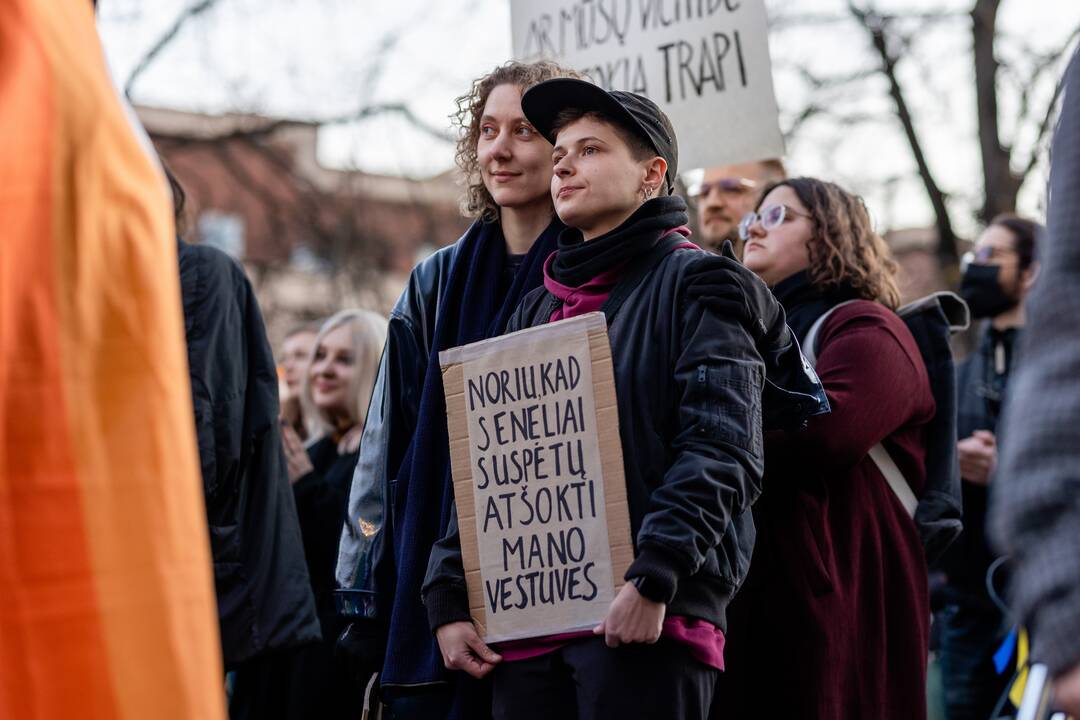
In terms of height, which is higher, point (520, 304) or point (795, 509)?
point (520, 304)

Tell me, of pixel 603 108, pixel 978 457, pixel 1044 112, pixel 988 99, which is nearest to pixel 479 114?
pixel 603 108

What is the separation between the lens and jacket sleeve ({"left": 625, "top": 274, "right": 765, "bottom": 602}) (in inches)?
107

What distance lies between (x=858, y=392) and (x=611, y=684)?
59.9 inches

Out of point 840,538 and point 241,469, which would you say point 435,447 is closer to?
Answer: point 241,469

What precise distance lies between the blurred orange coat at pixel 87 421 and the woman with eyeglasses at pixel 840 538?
2414 millimetres

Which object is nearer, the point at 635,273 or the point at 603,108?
the point at 635,273

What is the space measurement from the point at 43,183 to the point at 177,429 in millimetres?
326

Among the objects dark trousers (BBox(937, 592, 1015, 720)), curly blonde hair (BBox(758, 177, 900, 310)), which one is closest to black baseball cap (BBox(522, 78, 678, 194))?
curly blonde hair (BBox(758, 177, 900, 310))

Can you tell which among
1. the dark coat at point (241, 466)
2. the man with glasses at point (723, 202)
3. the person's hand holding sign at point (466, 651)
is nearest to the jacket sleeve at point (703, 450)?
the person's hand holding sign at point (466, 651)

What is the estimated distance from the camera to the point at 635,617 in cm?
272

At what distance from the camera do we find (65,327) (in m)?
1.63

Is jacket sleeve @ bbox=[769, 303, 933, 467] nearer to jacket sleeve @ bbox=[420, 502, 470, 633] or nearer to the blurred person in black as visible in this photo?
jacket sleeve @ bbox=[420, 502, 470, 633]

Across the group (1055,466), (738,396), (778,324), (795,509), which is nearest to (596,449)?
(738,396)

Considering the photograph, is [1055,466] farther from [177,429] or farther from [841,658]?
[841,658]
